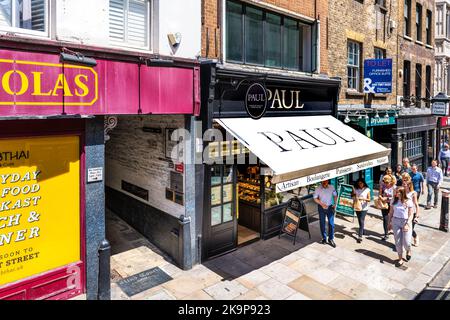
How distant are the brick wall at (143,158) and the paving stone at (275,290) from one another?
249cm

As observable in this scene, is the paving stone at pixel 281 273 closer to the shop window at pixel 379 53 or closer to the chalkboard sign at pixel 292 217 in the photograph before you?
the chalkboard sign at pixel 292 217

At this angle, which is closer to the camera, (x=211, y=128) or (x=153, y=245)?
(x=211, y=128)

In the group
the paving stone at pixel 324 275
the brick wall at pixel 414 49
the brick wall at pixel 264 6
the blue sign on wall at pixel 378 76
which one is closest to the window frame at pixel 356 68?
the blue sign on wall at pixel 378 76

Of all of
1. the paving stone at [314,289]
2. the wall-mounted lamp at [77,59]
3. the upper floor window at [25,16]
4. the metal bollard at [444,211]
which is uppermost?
the upper floor window at [25,16]

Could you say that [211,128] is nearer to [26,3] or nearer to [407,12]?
[26,3]

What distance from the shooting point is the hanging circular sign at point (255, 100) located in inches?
345

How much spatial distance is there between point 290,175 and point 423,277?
401cm

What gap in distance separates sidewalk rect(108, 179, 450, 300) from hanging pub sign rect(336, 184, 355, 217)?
2.91 ft

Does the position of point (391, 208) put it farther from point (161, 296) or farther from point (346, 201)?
point (161, 296)

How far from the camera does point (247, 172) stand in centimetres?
1055

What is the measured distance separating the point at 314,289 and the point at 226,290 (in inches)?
73.2

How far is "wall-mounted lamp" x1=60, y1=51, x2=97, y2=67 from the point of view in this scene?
5713 mm

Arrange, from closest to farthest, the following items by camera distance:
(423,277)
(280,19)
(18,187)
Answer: (18,187) → (423,277) → (280,19)

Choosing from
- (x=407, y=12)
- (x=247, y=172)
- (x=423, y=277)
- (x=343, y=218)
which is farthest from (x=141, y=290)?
(x=407, y=12)
